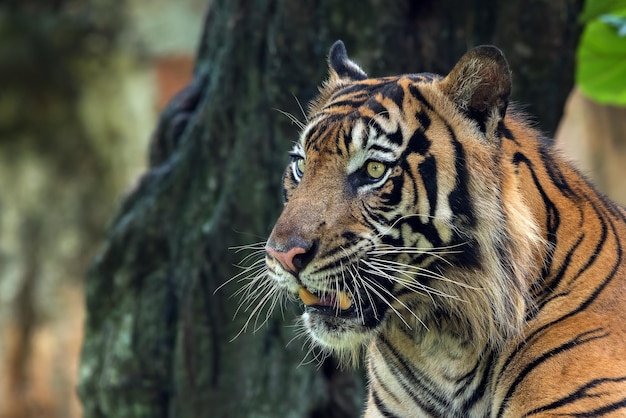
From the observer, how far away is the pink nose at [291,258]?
9.04ft

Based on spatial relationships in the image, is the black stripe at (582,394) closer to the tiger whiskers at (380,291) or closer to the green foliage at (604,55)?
the tiger whiskers at (380,291)

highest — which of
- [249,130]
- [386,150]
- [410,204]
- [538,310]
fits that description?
[249,130]

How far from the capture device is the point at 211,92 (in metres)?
5.00

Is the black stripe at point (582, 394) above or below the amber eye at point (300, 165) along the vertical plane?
below

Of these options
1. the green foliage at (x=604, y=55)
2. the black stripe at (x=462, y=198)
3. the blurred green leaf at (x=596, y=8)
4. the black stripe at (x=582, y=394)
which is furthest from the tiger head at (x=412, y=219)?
the green foliage at (x=604, y=55)

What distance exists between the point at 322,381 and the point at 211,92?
1647mm

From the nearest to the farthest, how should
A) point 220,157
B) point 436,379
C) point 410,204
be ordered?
point 410,204 < point 436,379 < point 220,157

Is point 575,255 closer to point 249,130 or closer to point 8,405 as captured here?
point 249,130

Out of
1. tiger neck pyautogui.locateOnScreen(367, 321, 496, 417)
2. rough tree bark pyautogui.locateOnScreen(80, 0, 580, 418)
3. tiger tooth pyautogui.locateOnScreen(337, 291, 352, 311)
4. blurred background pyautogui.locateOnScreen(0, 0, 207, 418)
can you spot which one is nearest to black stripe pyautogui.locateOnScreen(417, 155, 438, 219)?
tiger tooth pyautogui.locateOnScreen(337, 291, 352, 311)

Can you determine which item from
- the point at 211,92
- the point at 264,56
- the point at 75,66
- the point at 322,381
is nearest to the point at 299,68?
the point at 264,56

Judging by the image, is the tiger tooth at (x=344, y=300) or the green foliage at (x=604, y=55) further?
the green foliage at (x=604, y=55)

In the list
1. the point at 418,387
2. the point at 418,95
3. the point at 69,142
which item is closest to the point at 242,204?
the point at 418,387

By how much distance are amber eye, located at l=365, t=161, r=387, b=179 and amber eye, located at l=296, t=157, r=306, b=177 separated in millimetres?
261

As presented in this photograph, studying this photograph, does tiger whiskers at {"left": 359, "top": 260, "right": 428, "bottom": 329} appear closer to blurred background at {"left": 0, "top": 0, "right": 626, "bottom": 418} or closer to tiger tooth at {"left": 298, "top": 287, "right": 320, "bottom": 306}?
tiger tooth at {"left": 298, "top": 287, "right": 320, "bottom": 306}
